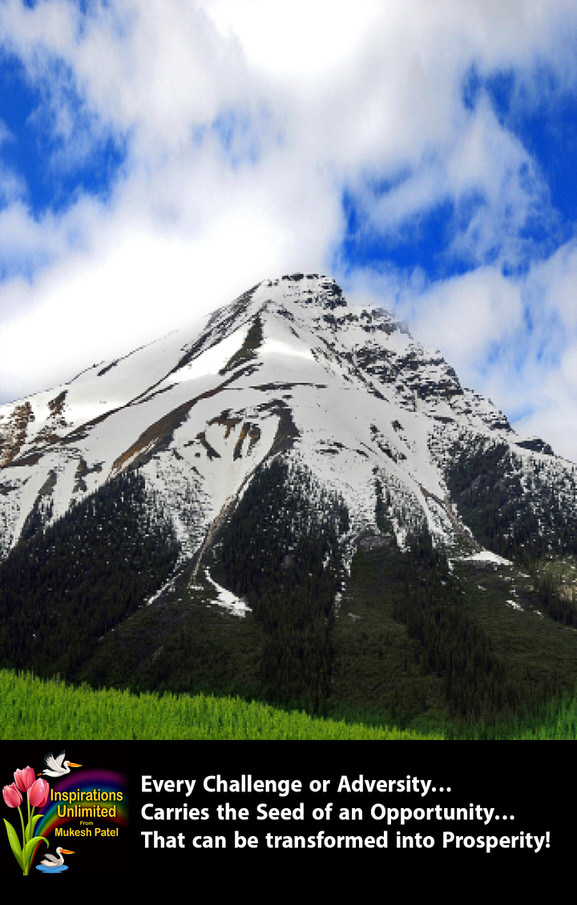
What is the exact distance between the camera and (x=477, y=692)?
139000mm
